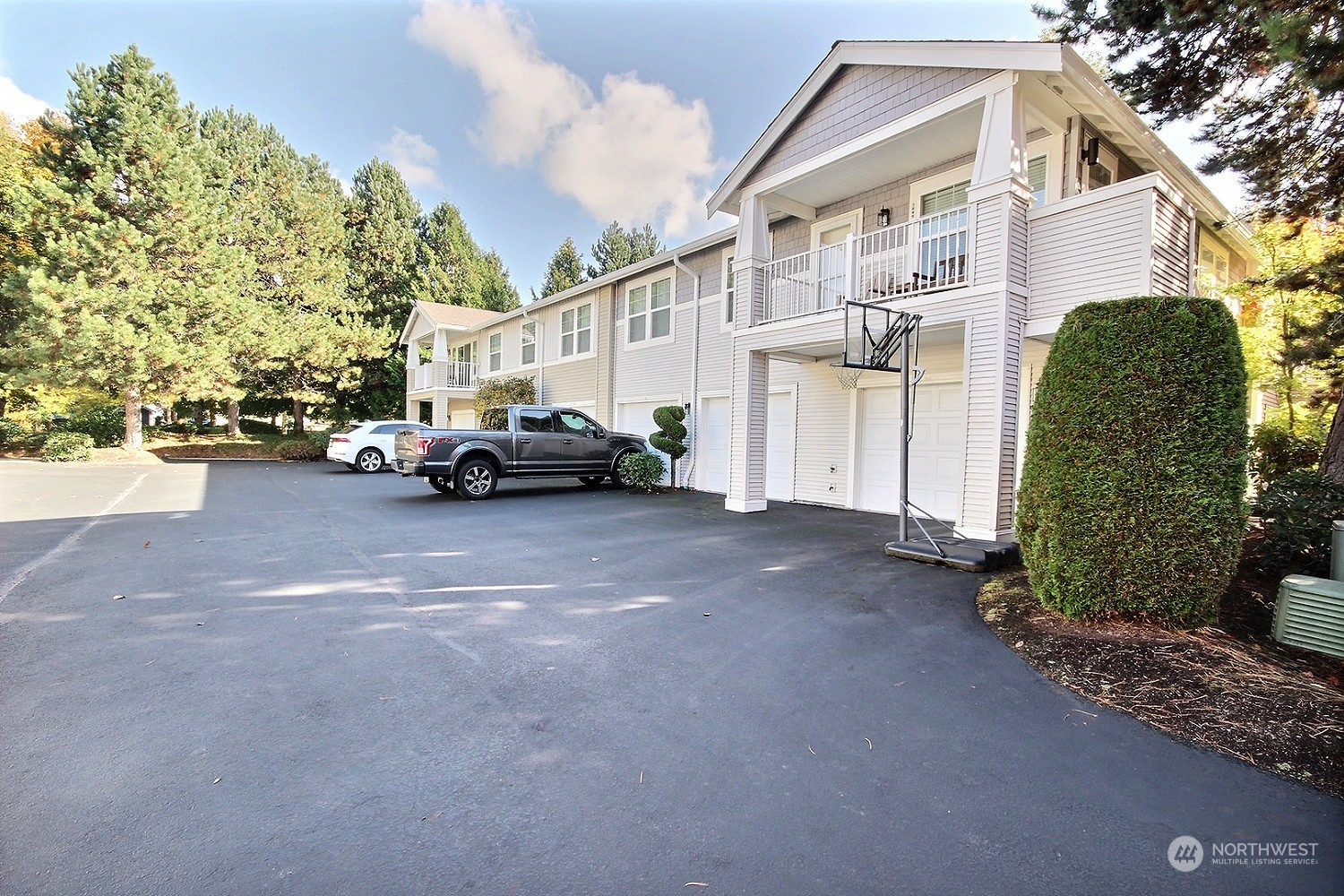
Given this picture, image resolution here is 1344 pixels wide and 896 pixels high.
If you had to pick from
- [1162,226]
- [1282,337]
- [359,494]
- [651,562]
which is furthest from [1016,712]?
[359,494]

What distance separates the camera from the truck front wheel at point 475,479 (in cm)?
1123

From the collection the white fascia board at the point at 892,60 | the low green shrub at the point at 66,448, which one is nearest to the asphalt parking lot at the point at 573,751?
the white fascia board at the point at 892,60

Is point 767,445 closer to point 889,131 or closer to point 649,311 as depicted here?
point 649,311

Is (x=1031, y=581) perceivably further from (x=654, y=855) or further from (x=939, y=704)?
(x=654, y=855)

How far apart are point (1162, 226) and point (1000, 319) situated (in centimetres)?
181

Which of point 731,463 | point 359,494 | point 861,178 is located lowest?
point 359,494

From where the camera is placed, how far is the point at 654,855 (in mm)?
2016

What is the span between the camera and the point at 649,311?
14.5 meters

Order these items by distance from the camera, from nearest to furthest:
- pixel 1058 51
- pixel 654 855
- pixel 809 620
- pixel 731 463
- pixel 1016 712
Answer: pixel 654 855 < pixel 1016 712 < pixel 809 620 < pixel 1058 51 < pixel 731 463

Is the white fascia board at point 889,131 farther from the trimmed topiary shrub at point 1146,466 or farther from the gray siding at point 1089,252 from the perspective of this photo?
the trimmed topiary shrub at point 1146,466

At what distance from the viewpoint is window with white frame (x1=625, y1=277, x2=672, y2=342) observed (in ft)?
46.2

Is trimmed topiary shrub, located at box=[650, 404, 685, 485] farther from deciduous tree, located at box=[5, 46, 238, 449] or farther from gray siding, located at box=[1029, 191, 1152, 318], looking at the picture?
deciduous tree, located at box=[5, 46, 238, 449]

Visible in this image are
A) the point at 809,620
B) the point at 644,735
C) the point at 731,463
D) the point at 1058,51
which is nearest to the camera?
the point at 644,735

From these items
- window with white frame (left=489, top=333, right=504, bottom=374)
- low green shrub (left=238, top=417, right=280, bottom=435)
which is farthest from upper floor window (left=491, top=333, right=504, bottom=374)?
low green shrub (left=238, top=417, right=280, bottom=435)
